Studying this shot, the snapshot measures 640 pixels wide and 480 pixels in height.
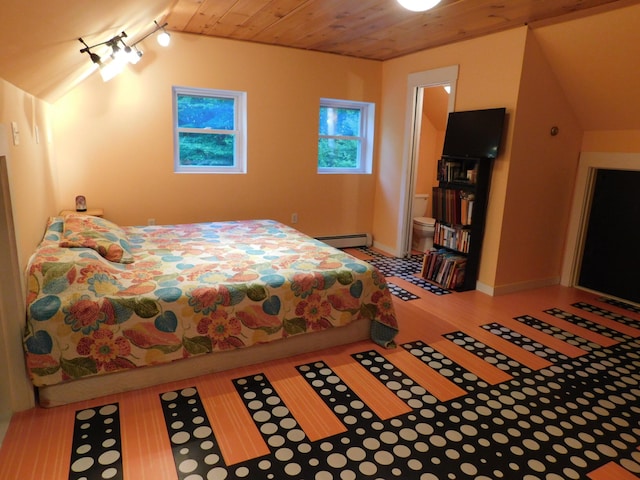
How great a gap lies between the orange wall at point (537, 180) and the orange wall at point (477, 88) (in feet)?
0.24

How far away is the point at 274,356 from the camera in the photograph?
259 centimetres

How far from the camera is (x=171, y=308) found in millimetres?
2225

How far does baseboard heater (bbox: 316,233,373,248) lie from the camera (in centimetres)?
536

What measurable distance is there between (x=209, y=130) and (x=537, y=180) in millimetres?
3382

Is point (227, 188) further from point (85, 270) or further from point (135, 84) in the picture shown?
point (85, 270)

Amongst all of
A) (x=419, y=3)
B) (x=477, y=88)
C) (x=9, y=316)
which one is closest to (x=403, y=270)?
(x=477, y=88)

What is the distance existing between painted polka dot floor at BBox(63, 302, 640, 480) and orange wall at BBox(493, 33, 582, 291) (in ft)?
4.78

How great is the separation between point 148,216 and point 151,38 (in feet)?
5.68

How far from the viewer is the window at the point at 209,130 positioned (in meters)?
4.39

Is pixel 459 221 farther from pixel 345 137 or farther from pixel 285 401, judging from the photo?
pixel 285 401

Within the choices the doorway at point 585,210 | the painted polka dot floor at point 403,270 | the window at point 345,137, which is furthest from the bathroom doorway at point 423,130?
the doorway at point 585,210

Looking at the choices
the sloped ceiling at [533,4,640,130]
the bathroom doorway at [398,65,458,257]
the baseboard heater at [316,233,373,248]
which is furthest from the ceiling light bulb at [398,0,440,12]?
the baseboard heater at [316,233,373,248]

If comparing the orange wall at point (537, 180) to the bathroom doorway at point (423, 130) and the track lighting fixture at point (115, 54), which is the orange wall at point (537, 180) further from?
the track lighting fixture at point (115, 54)

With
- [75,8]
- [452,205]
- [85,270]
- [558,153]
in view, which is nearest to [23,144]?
[85,270]
